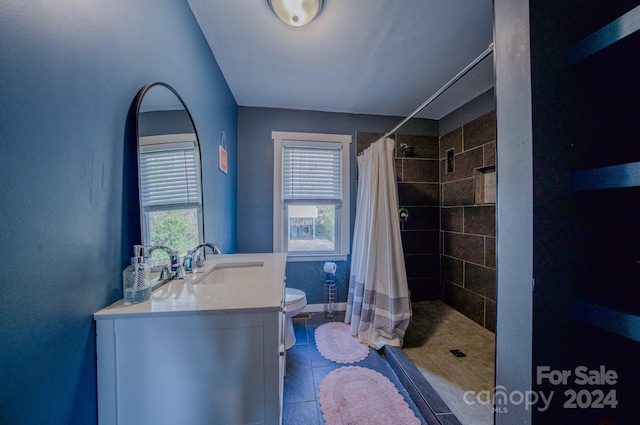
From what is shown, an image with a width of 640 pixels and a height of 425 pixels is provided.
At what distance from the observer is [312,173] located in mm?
2594

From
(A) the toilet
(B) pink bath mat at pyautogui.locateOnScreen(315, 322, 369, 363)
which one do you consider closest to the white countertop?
(A) the toilet

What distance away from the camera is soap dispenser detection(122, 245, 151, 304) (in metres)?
0.77

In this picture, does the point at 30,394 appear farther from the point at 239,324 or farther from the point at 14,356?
the point at 239,324

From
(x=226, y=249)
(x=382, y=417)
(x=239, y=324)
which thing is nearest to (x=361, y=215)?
(x=226, y=249)

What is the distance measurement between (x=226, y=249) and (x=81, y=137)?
1559 mm

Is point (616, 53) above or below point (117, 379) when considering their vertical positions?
above

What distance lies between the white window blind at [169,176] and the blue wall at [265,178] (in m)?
1.07

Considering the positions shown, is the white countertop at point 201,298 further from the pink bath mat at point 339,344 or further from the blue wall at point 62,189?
the pink bath mat at point 339,344

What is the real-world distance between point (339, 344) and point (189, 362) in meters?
1.51

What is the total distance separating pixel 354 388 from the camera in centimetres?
146

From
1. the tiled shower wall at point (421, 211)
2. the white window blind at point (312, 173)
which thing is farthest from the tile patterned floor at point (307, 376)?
the white window blind at point (312, 173)

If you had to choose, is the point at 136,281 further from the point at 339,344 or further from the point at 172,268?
the point at 339,344

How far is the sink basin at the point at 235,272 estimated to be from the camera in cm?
134

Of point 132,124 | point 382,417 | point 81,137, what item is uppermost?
point 132,124
